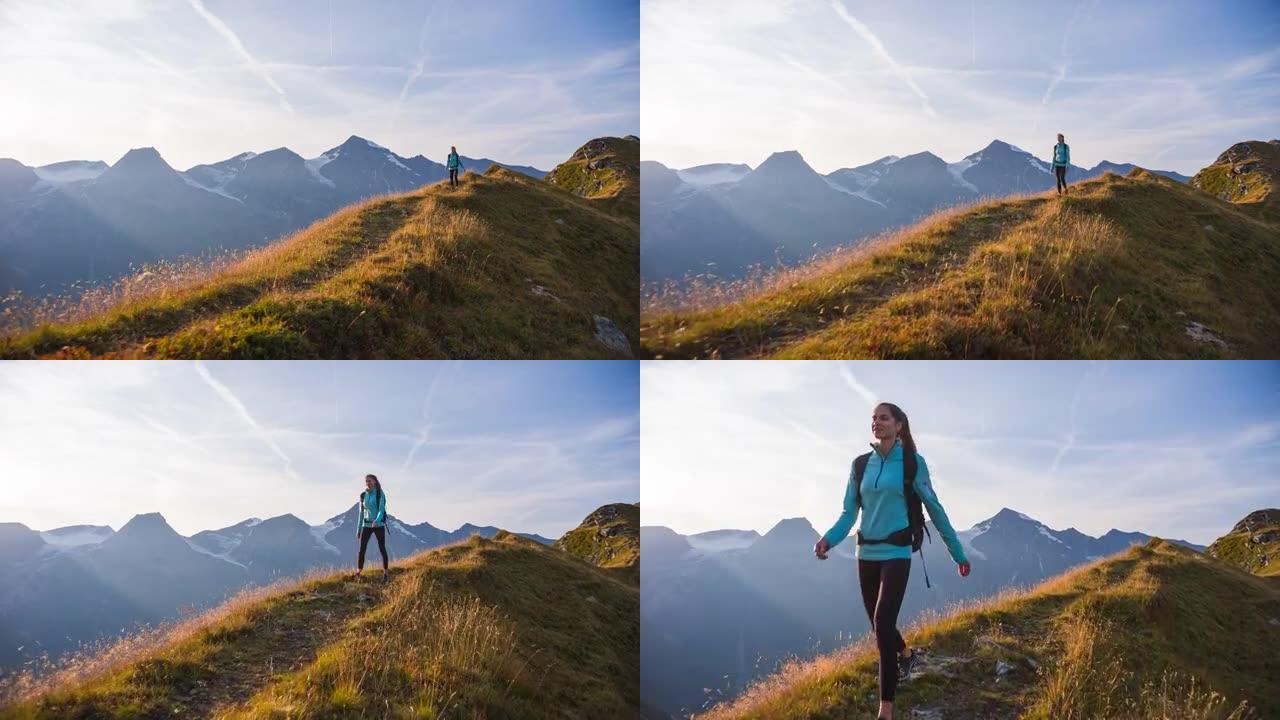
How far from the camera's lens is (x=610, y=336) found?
18578mm

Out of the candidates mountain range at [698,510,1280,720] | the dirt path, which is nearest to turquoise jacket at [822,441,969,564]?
mountain range at [698,510,1280,720]

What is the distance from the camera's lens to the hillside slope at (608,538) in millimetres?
32406

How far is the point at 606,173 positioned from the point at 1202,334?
40172mm

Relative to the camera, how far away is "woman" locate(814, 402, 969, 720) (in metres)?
6.26

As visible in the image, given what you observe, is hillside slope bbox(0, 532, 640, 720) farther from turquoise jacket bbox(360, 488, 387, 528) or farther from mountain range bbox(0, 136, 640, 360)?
mountain range bbox(0, 136, 640, 360)

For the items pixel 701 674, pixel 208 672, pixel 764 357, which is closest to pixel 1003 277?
pixel 764 357

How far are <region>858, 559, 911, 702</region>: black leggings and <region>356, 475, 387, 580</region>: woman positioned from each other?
11472 mm

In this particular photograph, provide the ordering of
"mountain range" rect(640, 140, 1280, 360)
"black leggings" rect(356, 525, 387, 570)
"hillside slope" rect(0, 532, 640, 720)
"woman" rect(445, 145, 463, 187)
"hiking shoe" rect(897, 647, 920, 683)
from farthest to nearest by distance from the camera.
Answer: "woman" rect(445, 145, 463, 187) < "black leggings" rect(356, 525, 387, 570) < "mountain range" rect(640, 140, 1280, 360) < "hiking shoe" rect(897, 647, 920, 683) < "hillside slope" rect(0, 532, 640, 720)

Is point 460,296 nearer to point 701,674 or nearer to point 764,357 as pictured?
point 764,357

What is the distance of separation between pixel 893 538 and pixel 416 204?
69.3 ft

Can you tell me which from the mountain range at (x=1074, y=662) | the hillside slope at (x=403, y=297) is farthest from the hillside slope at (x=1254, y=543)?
the hillside slope at (x=403, y=297)

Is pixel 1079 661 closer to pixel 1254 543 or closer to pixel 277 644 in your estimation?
pixel 277 644

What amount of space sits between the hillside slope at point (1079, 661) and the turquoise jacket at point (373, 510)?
9.44 metres

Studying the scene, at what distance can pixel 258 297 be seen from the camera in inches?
471
